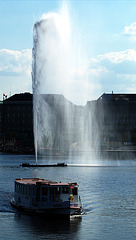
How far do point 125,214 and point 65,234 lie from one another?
1052 cm

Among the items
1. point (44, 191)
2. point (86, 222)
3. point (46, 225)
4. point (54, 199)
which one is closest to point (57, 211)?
point (54, 199)

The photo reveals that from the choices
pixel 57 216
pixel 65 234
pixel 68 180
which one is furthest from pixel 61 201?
pixel 68 180

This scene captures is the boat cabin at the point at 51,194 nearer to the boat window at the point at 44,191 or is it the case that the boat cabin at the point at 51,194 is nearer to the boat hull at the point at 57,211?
the boat window at the point at 44,191

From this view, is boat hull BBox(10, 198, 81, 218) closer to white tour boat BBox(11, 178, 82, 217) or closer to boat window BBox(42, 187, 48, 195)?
white tour boat BBox(11, 178, 82, 217)

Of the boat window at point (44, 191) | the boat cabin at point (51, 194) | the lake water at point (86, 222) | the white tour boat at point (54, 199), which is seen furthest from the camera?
the boat window at point (44, 191)

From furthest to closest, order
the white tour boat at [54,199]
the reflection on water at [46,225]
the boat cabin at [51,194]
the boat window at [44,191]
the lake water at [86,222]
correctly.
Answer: the boat window at [44,191]
the boat cabin at [51,194]
the white tour boat at [54,199]
the reflection on water at [46,225]
the lake water at [86,222]

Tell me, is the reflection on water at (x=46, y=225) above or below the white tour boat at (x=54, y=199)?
below

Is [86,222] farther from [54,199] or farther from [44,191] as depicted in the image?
[44,191]

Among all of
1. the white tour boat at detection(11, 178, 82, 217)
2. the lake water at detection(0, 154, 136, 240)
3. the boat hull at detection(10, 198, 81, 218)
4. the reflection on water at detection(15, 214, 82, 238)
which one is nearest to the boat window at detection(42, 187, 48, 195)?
the white tour boat at detection(11, 178, 82, 217)

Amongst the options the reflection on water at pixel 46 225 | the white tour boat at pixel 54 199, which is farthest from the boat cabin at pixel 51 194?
the reflection on water at pixel 46 225

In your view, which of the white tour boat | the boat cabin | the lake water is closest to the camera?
the lake water

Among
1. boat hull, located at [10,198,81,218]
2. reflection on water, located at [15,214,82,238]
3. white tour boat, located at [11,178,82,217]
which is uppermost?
white tour boat, located at [11,178,82,217]

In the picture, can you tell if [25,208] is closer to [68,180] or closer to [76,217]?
[76,217]

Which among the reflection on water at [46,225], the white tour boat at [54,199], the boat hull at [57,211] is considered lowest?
the reflection on water at [46,225]
